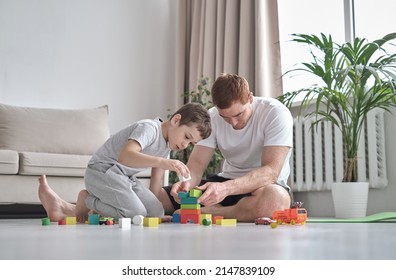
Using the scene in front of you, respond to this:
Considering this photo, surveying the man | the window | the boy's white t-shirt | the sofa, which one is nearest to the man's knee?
the man

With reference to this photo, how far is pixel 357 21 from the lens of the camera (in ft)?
12.3

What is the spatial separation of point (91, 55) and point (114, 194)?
116 inches

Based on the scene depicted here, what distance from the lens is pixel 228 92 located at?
2.22 metres


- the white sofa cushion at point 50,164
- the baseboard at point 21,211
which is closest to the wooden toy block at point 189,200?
the white sofa cushion at point 50,164

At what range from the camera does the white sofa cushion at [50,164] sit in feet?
11.3

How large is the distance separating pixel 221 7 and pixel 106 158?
8.36 ft

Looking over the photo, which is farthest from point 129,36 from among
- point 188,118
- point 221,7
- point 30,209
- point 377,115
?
point 188,118

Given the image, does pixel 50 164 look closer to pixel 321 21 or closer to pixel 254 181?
pixel 254 181

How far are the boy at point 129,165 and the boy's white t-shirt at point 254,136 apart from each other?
24 cm

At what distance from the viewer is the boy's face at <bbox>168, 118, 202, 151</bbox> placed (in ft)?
7.24

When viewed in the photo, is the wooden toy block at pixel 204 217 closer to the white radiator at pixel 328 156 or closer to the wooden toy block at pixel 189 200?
the wooden toy block at pixel 189 200

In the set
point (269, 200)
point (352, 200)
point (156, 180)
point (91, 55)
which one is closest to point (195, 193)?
point (269, 200)

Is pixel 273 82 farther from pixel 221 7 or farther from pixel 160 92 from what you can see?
pixel 160 92

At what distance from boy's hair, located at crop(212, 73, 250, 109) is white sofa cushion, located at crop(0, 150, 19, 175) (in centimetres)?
177
